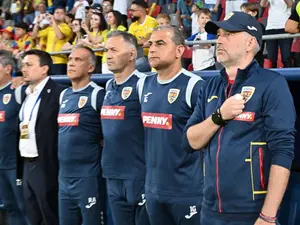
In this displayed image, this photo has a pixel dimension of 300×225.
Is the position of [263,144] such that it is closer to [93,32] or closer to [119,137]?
[119,137]

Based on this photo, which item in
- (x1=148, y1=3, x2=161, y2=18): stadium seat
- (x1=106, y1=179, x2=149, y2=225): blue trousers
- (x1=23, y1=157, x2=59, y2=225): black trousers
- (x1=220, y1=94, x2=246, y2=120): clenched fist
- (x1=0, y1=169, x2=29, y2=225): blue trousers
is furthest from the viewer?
(x1=148, y1=3, x2=161, y2=18): stadium seat

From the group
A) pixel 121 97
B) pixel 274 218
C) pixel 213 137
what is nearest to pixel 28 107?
pixel 121 97

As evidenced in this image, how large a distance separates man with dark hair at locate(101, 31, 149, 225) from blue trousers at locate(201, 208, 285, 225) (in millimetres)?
1796

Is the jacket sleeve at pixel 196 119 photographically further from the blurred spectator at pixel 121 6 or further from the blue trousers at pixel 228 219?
the blurred spectator at pixel 121 6

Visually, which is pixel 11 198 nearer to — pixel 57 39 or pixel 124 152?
pixel 124 152

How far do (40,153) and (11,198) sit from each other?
1015 mm

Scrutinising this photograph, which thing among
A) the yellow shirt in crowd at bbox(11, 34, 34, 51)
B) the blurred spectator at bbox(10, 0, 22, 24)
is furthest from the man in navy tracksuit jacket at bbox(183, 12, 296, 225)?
the blurred spectator at bbox(10, 0, 22, 24)

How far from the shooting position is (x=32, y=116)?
6.70 m

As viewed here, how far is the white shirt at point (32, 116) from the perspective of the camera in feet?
21.7

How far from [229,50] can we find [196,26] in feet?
22.9

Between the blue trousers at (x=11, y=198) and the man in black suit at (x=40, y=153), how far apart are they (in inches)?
19.9

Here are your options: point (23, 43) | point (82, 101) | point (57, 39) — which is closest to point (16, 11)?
point (23, 43)

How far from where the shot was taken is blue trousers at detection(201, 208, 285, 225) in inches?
142

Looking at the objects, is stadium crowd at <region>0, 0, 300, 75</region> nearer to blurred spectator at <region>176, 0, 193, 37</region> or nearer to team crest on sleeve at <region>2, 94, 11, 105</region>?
blurred spectator at <region>176, 0, 193, 37</region>
